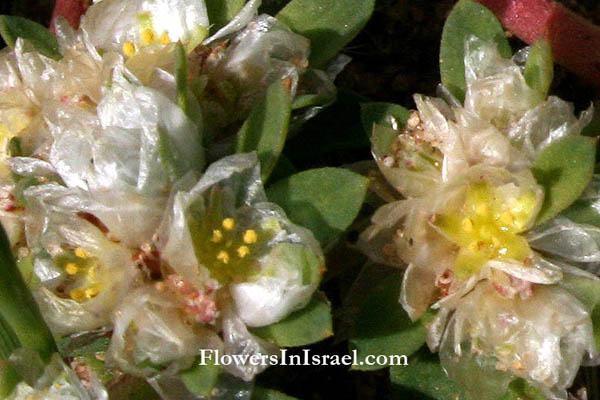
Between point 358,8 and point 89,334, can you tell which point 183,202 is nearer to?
point 89,334

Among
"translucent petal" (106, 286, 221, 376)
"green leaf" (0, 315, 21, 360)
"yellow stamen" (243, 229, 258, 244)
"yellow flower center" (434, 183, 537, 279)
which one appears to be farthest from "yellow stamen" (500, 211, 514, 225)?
"green leaf" (0, 315, 21, 360)

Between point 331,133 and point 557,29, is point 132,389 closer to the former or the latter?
point 331,133

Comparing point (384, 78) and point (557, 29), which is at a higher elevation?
point (557, 29)

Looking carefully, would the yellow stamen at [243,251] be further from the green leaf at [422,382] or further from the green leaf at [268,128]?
the green leaf at [422,382]

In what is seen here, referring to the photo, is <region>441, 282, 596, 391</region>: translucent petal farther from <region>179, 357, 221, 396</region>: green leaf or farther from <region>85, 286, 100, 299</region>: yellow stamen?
<region>85, 286, 100, 299</region>: yellow stamen

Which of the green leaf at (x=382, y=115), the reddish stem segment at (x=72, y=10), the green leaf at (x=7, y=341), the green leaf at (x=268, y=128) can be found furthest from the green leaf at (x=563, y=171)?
the reddish stem segment at (x=72, y=10)

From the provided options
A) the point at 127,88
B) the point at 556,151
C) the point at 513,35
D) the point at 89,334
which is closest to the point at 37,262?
the point at 89,334

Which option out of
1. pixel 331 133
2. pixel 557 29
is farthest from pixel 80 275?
pixel 557 29
